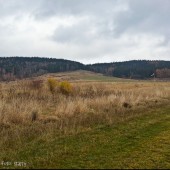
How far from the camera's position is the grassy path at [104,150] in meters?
7.42

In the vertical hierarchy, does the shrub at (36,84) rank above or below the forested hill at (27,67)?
below

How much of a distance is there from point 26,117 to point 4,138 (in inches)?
161

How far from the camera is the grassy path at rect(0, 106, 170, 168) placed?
7.42 meters

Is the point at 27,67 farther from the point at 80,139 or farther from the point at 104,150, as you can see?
the point at 104,150

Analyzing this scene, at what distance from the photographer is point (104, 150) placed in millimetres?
8695

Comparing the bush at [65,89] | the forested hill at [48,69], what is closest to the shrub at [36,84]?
the bush at [65,89]

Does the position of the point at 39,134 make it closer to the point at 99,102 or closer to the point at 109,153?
the point at 109,153

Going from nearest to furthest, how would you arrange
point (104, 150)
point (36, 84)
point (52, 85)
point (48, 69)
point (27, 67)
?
point (104, 150) → point (36, 84) → point (52, 85) → point (27, 67) → point (48, 69)

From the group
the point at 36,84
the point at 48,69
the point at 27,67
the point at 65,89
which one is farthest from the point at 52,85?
the point at 48,69

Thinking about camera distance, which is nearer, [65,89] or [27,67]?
[65,89]

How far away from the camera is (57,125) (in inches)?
520

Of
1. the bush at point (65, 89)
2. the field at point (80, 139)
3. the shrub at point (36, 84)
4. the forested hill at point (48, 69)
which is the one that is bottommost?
the field at point (80, 139)

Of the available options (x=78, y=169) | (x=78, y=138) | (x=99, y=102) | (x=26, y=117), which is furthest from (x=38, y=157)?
(x=99, y=102)

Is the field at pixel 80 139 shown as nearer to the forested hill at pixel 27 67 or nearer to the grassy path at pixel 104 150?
the grassy path at pixel 104 150
